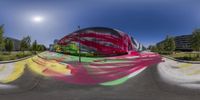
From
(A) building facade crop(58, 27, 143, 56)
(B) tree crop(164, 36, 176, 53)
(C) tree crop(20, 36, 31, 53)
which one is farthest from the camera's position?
(A) building facade crop(58, 27, 143, 56)

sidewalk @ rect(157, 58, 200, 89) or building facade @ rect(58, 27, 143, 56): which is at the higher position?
building facade @ rect(58, 27, 143, 56)

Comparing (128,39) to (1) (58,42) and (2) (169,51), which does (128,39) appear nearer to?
(2) (169,51)

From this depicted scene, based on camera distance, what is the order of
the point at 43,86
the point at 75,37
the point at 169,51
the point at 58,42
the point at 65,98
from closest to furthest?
the point at 65,98, the point at 43,86, the point at 169,51, the point at 75,37, the point at 58,42

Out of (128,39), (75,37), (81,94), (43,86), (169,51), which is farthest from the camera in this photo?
(75,37)

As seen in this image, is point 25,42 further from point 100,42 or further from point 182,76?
point 182,76

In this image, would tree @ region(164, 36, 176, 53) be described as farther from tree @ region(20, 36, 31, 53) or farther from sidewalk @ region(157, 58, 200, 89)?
tree @ region(20, 36, 31, 53)

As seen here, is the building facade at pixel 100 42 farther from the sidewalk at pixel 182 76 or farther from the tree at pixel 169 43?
the sidewalk at pixel 182 76

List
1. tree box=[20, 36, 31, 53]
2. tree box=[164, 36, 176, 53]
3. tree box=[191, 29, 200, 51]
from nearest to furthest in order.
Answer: tree box=[191, 29, 200, 51] < tree box=[164, 36, 176, 53] < tree box=[20, 36, 31, 53]

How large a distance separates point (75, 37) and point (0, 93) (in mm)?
51619

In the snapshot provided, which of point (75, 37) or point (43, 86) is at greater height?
point (75, 37)

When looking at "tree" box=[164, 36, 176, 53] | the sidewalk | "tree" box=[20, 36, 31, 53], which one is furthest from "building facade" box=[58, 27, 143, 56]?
the sidewalk

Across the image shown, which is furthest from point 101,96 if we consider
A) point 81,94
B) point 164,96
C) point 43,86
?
point 43,86

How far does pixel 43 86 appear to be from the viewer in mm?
14930

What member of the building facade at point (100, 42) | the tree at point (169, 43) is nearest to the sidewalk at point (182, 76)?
the tree at point (169, 43)
